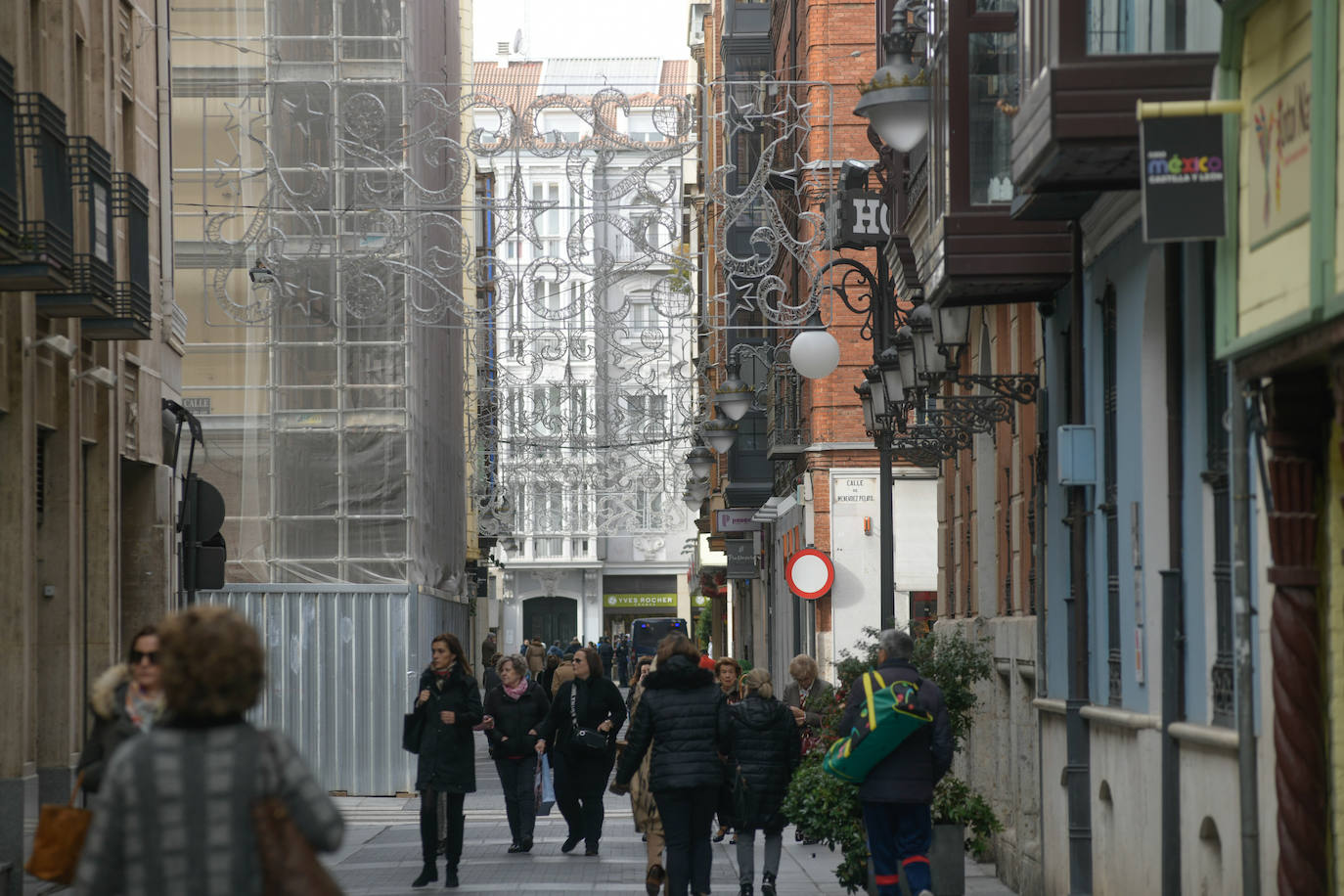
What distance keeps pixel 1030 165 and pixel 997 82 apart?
10.1 feet

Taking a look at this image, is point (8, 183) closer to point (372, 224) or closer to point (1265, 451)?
point (1265, 451)

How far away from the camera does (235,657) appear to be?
5551mm

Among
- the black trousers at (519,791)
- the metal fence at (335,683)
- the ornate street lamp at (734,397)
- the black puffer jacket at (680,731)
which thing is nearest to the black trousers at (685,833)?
the black puffer jacket at (680,731)

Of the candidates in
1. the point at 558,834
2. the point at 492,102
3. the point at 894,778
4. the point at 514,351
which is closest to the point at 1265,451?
the point at 894,778

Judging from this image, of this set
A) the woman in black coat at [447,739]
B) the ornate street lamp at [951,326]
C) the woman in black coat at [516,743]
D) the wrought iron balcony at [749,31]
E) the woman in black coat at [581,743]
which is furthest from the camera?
the wrought iron balcony at [749,31]

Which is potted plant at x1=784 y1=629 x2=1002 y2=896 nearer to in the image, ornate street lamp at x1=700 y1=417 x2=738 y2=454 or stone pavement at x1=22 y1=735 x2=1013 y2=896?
stone pavement at x1=22 y1=735 x2=1013 y2=896

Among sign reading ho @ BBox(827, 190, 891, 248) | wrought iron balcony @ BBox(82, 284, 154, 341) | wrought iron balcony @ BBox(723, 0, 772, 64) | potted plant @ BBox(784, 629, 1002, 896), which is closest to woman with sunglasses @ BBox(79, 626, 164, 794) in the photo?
potted plant @ BBox(784, 629, 1002, 896)

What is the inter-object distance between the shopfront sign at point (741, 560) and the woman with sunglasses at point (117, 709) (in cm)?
3911

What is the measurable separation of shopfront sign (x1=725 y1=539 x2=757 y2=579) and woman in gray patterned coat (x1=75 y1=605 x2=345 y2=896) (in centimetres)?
4192

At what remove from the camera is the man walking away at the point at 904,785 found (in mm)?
12367

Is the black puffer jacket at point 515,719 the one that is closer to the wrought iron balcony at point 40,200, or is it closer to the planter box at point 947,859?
the planter box at point 947,859

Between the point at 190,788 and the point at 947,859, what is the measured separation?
31.0ft

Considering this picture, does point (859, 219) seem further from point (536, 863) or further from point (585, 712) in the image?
point (536, 863)

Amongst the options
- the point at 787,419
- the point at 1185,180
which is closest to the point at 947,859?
the point at 1185,180
